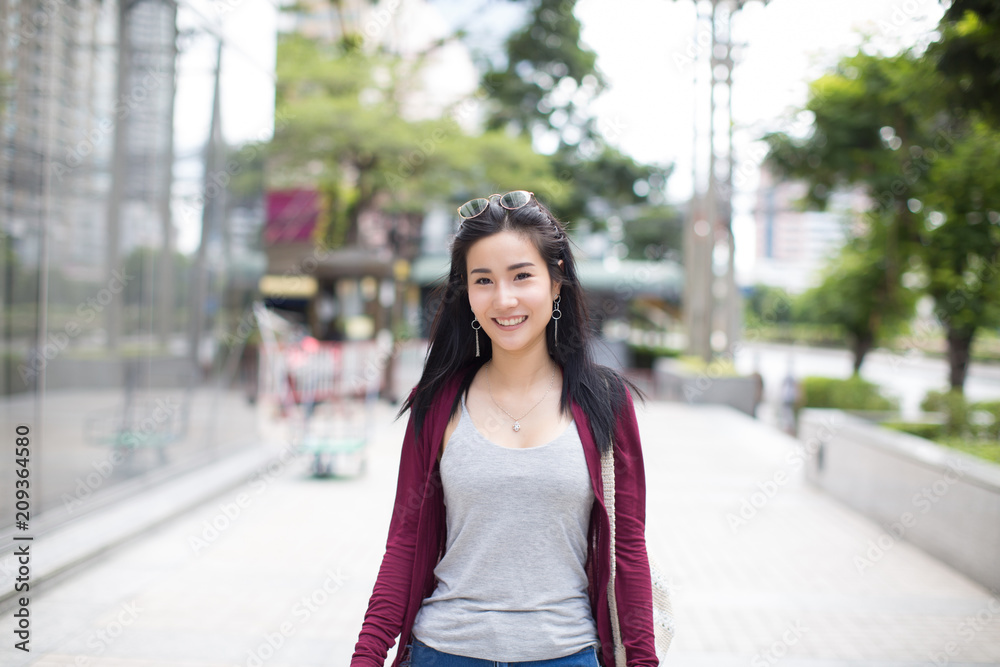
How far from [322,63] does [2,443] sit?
457 inches

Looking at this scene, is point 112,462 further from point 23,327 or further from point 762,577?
point 762,577

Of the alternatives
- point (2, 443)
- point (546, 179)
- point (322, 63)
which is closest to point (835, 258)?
point (546, 179)

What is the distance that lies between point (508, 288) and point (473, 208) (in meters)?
0.22

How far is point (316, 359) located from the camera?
1074 centimetres

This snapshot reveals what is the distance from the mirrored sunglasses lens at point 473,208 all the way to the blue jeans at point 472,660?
3.12 feet

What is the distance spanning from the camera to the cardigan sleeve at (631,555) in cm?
167

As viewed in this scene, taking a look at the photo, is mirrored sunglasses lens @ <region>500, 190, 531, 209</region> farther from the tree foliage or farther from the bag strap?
the tree foliage

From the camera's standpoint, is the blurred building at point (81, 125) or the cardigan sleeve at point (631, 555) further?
the blurred building at point (81, 125)

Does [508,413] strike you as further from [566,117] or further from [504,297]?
[566,117]

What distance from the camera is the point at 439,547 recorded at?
1.79 metres

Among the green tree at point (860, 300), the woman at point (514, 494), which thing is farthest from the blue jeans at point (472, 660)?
the green tree at point (860, 300)

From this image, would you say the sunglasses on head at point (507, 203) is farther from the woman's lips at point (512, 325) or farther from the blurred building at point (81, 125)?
the blurred building at point (81, 125)

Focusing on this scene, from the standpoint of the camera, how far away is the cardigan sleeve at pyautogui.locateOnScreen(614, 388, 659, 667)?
167 centimetres

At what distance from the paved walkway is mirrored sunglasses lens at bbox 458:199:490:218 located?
8.83 feet
